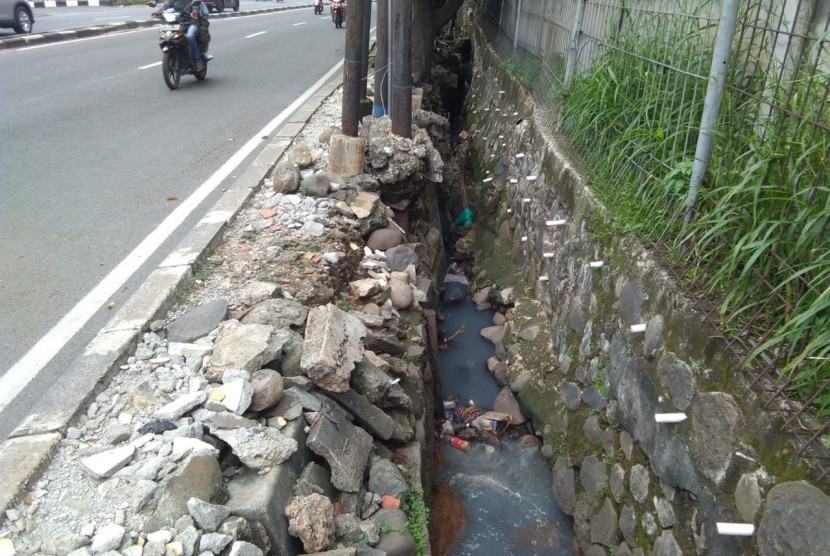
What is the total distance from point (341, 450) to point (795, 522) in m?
1.93

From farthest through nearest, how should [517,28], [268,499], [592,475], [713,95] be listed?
[517,28] < [592,475] < [713,95] < [268,499]

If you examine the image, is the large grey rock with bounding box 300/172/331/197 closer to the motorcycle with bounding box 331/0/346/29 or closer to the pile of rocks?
the pile of rocks

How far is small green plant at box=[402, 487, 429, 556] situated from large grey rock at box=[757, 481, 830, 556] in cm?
155

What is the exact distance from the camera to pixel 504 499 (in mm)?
4375

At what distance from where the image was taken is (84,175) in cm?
603

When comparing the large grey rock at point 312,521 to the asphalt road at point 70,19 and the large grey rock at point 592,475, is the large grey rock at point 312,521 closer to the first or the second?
the large grey rock at point 592,475

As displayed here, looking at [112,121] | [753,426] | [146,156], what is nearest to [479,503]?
[753,426]

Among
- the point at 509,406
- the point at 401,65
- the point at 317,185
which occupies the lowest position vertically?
the point at 509,406

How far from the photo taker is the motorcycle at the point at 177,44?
9.68m

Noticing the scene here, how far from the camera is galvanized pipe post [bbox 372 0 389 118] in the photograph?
→ 7093 mm

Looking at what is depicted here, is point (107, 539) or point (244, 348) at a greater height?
point (244, 348)

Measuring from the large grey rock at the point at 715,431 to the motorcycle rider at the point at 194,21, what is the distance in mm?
9713

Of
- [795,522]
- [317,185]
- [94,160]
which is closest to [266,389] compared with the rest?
[795,522]

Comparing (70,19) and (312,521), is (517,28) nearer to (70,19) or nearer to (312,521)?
(312,521)
